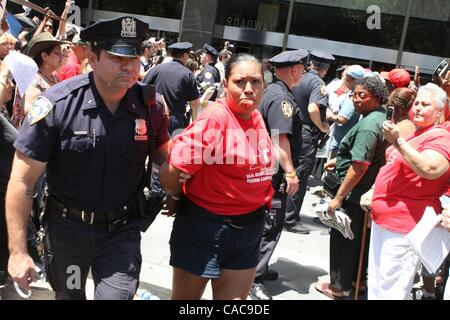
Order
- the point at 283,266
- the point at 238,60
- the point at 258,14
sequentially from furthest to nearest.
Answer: the point at 258,14 < the point at 283,266 < the point at 238,60

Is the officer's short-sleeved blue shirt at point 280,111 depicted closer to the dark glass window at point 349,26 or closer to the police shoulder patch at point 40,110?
the police shoulder patch at point 40,110

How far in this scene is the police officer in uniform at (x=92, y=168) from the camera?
2.37 meters

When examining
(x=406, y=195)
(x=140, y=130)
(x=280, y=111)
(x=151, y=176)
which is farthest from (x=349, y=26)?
(x=140, y=130)

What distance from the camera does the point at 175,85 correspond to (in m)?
5.75

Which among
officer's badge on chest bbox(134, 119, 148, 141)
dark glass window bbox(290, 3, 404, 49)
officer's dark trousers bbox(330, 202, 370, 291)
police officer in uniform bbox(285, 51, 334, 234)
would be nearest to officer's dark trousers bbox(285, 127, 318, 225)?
police officer in uniform bbox(285, 51, 334, 234)

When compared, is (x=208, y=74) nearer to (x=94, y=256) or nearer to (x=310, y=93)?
(x=310, y=93)

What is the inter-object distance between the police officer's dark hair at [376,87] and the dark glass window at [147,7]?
537 inches

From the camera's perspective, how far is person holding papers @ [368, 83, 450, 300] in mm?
3212

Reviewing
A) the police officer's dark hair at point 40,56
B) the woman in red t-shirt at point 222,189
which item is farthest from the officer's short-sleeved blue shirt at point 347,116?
the woman in red t-shirt at point 222,189

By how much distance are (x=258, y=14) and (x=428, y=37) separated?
5157 mm

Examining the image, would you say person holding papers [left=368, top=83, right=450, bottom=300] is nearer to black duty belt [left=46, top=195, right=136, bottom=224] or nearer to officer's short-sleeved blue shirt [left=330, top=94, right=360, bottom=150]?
black duty belt [left=46, top=195, right=136, bottom=224]

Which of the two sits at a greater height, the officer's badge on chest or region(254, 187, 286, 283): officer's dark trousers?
the officer's badge on chest

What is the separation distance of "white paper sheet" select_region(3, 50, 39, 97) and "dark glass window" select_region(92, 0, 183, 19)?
13.9 meters

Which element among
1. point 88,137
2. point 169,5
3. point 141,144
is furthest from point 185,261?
point 169,5
